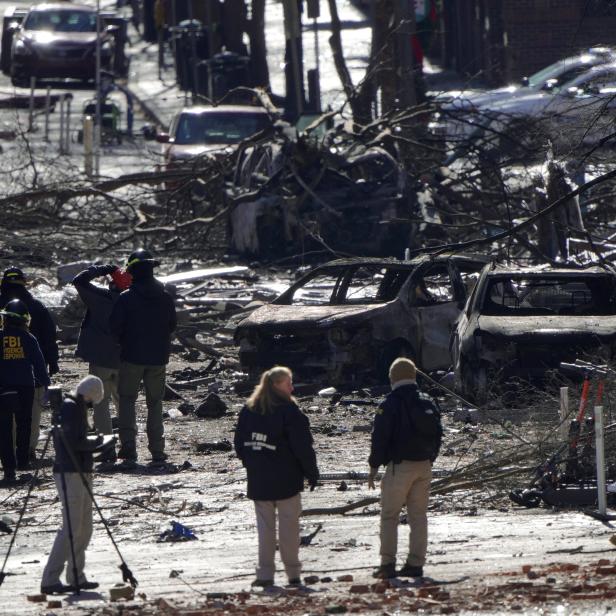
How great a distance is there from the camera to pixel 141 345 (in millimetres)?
12281

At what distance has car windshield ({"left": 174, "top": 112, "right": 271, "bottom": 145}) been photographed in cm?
2792

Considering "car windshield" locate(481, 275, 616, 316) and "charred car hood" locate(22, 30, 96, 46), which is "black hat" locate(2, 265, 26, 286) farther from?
"charred car hood" locate(22, 30, 96, 46)

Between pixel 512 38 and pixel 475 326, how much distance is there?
1062 inches

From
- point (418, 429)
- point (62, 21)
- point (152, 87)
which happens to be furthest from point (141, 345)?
point (152, 87)

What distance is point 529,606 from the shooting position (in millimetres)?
7246

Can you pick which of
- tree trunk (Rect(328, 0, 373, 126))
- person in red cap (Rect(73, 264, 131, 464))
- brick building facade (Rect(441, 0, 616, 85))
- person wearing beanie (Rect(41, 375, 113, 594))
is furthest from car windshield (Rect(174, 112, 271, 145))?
person wearing beanie (Rect(41, 375, 113, 594))

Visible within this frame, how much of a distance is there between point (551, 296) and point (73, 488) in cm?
737

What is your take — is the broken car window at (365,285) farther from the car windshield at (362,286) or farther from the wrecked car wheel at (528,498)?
the wrecked car wheel at (528,498)

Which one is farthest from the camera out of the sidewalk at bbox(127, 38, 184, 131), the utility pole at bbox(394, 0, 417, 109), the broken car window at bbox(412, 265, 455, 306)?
the sidewalk at bbox(127, 38, 184, 131)

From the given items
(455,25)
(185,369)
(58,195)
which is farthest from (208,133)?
(455,25)

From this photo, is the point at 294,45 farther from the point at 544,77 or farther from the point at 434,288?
the point at 434,288

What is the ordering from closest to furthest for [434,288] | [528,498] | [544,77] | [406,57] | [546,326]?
[528,498] → [546,326] → [434,288] → [406,57] → [544,77]

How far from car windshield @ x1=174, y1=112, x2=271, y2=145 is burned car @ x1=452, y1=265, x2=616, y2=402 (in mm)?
13465

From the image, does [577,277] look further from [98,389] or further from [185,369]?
[98,389]
